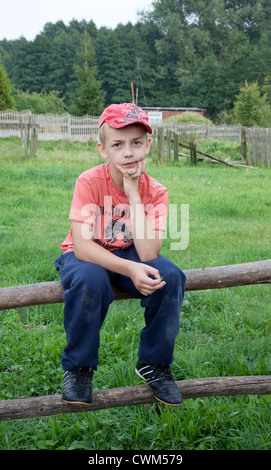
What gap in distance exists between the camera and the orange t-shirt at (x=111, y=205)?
2.35 metres

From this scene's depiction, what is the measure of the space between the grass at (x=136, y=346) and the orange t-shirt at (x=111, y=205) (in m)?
0.86

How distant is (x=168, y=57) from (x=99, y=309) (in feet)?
239

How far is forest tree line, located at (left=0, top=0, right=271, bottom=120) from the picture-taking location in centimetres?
6016

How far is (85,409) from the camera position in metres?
2.15

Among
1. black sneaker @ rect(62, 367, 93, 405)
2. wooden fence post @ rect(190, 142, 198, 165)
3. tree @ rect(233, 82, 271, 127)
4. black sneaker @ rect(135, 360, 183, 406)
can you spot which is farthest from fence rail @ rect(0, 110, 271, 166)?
black sneaker @ rect(62, 367, 93, 405)

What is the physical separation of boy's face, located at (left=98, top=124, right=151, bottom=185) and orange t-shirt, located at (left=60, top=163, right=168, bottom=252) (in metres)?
0.13

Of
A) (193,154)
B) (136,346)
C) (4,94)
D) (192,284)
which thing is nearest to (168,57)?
(4,94)

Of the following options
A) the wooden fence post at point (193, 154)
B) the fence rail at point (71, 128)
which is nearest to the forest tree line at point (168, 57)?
the fence rail at point (71, 128)

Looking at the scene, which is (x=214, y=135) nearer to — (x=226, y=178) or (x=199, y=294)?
(x=226, y=178)

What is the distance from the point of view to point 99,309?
2055mm

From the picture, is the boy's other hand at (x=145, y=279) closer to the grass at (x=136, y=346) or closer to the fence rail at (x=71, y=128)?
the grass at (x=136, y=346)

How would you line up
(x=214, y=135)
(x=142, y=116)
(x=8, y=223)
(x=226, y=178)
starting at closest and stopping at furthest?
(x=142, y=116) → (x=8, y=223) → (x=226, y=178) → (x=214, y=135)
